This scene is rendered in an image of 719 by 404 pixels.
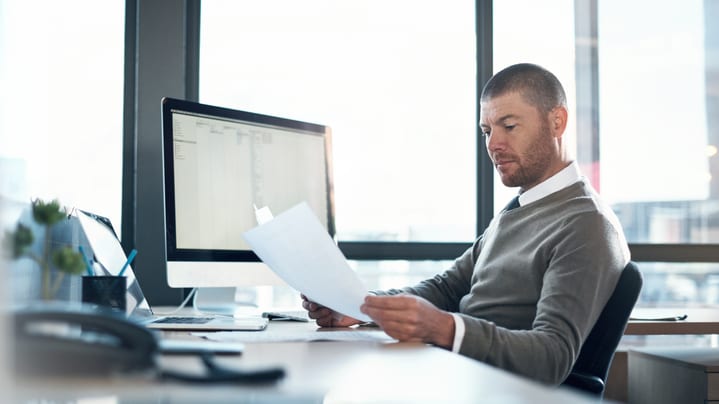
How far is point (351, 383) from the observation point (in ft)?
2.67

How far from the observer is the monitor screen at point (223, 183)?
184 centimetres

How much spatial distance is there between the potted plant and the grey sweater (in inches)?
27.1

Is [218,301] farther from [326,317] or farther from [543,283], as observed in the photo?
[543,283]

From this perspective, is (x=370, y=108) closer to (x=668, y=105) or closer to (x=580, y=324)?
(x=668, y=105)

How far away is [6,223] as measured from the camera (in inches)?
27.3

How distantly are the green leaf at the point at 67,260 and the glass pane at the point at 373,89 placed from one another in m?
1.78

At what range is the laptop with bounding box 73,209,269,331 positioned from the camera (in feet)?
4.67

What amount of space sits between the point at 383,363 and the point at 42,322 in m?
0.43

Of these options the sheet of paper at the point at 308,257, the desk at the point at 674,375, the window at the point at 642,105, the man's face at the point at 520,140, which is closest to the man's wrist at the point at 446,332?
the sheet of paper at the point at 308,257

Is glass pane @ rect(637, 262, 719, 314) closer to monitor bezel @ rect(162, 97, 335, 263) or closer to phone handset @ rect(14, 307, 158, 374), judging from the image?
monitor bezel @ rect(162, 97, 335, 263)

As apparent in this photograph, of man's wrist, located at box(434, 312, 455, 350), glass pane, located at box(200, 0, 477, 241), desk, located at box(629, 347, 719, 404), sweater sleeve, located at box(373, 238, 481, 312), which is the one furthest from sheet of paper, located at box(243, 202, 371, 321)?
glass pane, located at box(200, 0, 477, 241)

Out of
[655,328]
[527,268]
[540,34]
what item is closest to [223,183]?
[527,268]

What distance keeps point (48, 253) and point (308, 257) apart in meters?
0.47

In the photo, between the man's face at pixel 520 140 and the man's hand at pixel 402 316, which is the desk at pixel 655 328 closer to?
the man's face at pixel 520 140
